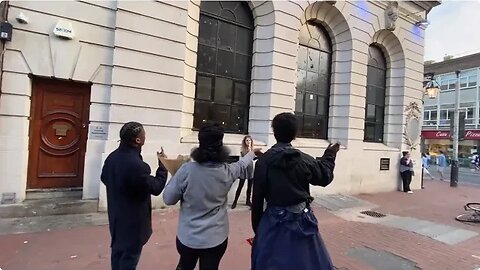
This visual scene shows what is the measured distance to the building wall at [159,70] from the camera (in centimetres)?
651

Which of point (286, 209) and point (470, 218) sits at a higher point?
point (286, 209)

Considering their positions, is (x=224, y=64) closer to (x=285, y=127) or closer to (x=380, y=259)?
(x=380, y=259)

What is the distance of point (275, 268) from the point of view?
2.64m

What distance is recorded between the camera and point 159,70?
7652 millimetres

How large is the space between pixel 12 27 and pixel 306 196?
6.44 meters

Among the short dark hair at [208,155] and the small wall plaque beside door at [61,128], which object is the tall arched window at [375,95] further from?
the short dark hair at [208,155]

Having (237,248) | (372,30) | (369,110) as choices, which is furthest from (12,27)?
(369,110)

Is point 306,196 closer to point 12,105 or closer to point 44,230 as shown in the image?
point 44,230

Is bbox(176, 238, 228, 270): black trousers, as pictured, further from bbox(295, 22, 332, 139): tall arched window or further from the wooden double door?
→ bbox(295, 22, 332, 139): tall arched window

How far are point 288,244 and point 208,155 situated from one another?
3.10 feet

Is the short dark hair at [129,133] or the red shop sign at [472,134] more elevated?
the red shop sign at [472,134]

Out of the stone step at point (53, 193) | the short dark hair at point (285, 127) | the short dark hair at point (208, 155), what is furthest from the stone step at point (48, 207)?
the short dark hair at point (285, 127)

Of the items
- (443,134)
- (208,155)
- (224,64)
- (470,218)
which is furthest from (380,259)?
(443,134)

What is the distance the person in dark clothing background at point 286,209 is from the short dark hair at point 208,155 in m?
0.32
